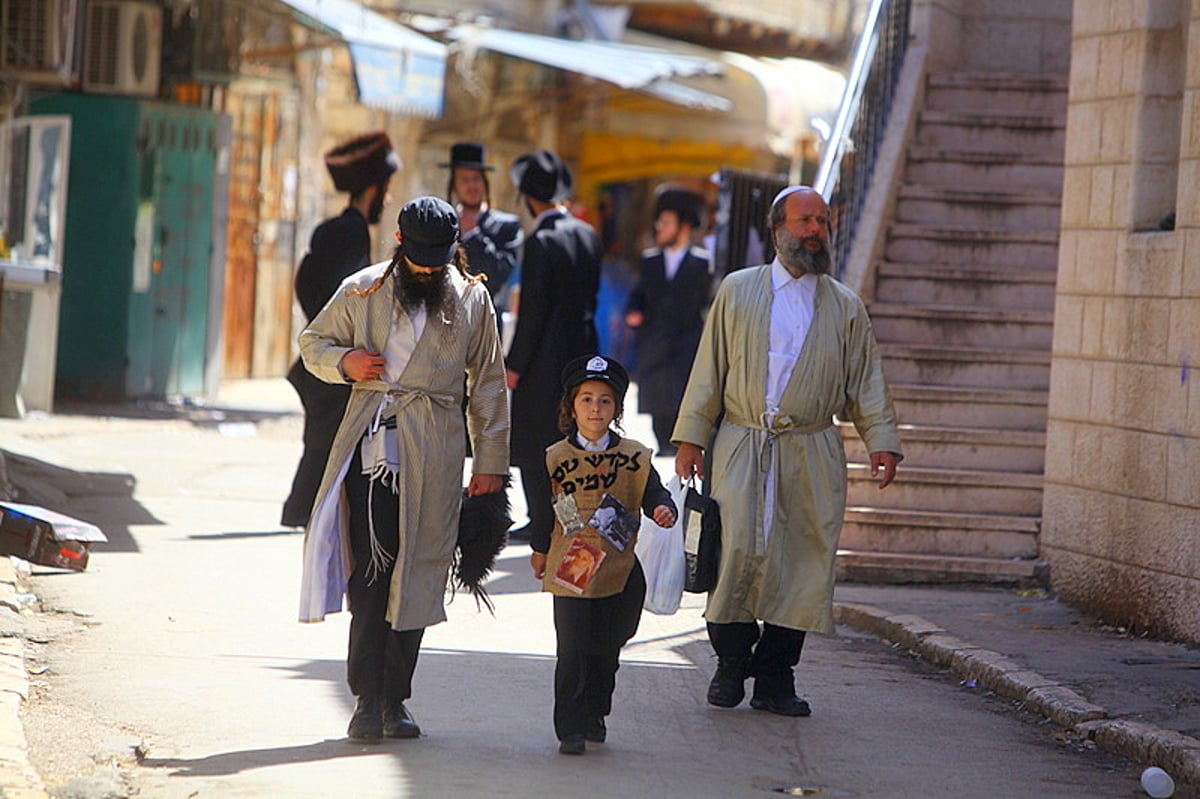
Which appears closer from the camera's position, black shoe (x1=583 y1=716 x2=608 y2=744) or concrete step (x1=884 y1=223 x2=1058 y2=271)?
black shoe (x1=583 y1=716 x2=608 y2=744)

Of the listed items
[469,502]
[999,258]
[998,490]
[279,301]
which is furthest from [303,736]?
[279,301]

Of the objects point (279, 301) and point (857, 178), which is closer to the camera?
point (857, 178)

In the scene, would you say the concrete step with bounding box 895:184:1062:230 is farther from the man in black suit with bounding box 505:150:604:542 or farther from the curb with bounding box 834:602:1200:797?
the curb with bounding box 834:602:1200:797

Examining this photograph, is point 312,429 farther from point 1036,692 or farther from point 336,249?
point 1036,692

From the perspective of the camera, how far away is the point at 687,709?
6.64 meters

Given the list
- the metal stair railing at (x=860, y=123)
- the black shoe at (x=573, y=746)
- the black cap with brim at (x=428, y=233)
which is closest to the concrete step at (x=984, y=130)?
the metal stair railing at (x=860, y=123)

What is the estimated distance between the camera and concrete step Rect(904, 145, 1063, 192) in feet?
39.3

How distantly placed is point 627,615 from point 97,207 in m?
10.9

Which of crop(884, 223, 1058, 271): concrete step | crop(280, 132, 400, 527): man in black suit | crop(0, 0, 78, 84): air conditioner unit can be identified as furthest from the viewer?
crop(0, 0, 78, 84): air conditioner unit

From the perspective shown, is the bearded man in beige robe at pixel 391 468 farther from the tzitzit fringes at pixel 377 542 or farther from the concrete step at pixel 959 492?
the concrete step at pixel 959 492

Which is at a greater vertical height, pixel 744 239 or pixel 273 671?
pixel 744 239

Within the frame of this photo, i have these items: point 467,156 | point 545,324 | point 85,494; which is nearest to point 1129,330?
point 545,324

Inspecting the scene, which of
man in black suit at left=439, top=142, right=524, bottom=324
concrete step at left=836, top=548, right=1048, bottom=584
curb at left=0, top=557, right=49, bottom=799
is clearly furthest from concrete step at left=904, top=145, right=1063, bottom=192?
curb at left=0, top=557, right=49, bottom=799

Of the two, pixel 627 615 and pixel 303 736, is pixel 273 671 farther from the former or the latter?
pixel 627 615
